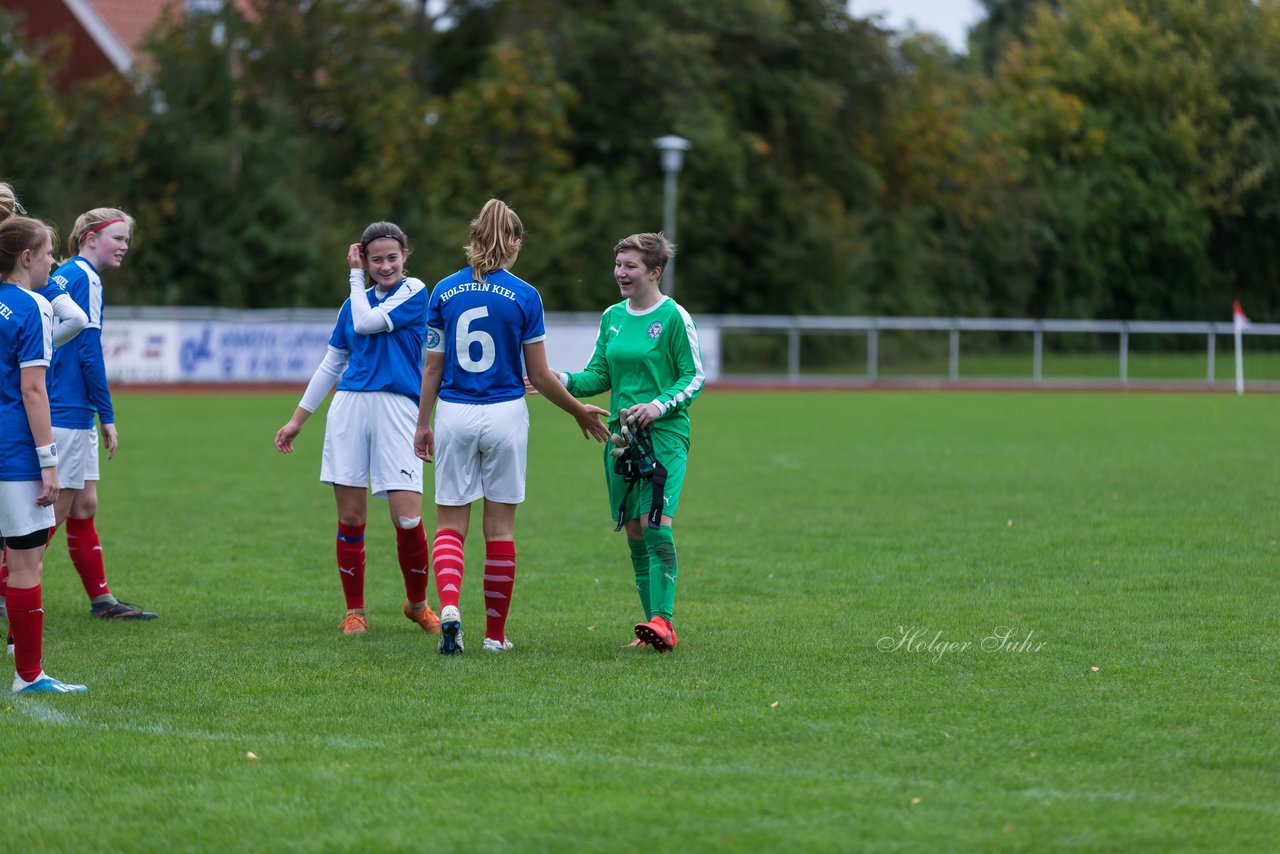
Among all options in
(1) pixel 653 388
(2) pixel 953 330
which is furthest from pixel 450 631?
(2) pixel 953 330

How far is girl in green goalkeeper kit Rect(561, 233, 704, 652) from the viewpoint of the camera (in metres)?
6.86

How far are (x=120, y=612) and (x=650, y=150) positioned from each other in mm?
31033

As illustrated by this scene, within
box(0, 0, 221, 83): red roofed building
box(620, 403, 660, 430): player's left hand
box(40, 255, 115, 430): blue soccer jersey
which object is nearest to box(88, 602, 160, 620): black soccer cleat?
box(40, 255, 115, 430): blue soccer jersey

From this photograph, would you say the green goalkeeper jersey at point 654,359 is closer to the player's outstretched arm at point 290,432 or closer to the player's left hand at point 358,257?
the player's left hand at point 358,257

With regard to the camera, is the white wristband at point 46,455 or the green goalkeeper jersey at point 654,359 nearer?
the white wristband at point 46,455

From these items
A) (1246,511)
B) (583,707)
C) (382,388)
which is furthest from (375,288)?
A: (1246,511)

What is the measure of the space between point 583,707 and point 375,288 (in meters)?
2.73

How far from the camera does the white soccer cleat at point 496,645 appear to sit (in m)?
6.94

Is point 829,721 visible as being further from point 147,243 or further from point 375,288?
point 147,243

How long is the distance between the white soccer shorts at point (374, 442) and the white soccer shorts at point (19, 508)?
1629 mm

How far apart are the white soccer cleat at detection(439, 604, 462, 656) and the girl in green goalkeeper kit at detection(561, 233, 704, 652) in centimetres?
80

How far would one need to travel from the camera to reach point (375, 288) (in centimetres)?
759

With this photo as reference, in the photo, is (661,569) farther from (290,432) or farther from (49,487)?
(49,487)

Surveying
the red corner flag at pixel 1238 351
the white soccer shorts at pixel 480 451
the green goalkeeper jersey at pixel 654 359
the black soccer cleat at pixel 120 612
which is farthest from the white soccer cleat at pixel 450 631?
the red corner flag at pixel 1238 351
